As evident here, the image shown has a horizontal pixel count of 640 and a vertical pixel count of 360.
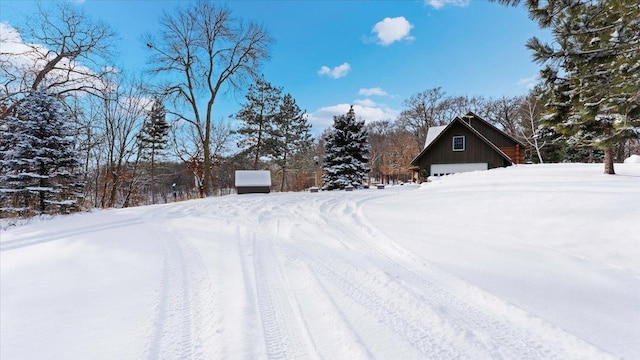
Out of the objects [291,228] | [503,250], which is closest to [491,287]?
[503,250]

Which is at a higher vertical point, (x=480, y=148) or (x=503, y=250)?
(x=480, y=148)

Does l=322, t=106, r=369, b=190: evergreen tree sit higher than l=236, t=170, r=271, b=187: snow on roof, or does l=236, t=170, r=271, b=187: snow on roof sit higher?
l=322, t=106, r=369, b=190: evergreen tree

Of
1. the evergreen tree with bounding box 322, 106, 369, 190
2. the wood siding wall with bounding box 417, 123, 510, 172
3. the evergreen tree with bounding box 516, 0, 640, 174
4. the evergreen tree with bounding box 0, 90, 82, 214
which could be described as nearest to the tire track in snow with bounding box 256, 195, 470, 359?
the evergreen tree with bounding box 516, 0, 640, 174

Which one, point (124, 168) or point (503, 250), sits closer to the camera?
point (503, 250)

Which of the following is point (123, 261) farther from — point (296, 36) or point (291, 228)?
→ point (296, 36)

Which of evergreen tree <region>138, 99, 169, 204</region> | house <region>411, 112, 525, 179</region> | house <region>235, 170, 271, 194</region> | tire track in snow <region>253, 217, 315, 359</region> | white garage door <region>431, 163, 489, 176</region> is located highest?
evergreen tree <region>138, 99, 169, 204</region>

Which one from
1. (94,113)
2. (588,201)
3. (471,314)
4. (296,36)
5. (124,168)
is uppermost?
(296,36)

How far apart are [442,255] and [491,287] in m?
0.87

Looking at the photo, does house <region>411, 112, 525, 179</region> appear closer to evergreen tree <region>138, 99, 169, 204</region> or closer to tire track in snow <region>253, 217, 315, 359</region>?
tire track in snow <region>253, 217, 315, 359</region>

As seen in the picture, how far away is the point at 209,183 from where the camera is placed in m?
15.4

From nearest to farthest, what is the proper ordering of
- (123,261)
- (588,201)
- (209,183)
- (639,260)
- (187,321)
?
(187,321) < (639,260) < (123,261) < (588,201) < (209,183)

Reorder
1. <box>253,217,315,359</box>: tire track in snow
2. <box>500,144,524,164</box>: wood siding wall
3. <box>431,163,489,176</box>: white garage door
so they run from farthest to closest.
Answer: <box>500,144,524,164</box>: wood siding wall → <box>431,163,489,176</box>: white garage door → <box>253,217,315,359</box>: tire track in snow

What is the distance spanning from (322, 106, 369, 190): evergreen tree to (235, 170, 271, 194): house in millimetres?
6324

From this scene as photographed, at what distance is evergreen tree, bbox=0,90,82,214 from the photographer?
8305 mm
